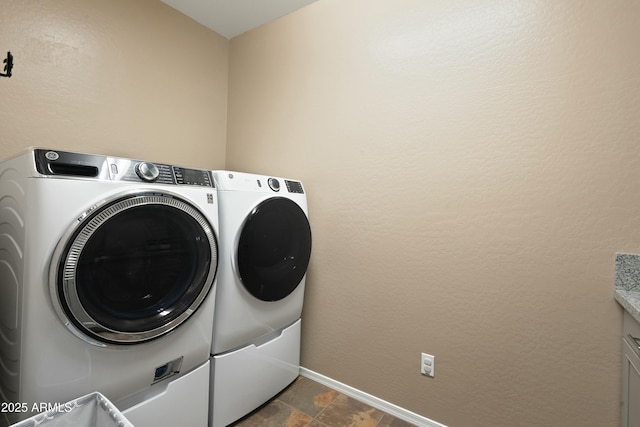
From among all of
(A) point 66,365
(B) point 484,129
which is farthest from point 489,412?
(A) point 66,365

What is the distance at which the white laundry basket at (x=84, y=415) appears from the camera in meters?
0.80

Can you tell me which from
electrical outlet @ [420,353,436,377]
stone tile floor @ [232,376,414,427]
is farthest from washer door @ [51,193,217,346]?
electrical outlet @ [420,353,436,377]

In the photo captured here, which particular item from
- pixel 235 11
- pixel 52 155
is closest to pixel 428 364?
pixel 52 155

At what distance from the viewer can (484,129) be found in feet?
4.28

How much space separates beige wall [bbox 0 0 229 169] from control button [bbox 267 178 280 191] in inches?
36.2

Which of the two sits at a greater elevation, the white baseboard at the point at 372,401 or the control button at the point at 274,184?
the control button at the point at 274,184

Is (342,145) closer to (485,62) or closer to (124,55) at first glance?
(485,62)

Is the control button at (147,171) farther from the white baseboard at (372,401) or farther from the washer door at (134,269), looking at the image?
the white baseboard at (372,401)

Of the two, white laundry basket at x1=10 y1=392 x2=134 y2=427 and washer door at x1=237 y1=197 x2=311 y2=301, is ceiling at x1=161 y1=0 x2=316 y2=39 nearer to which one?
washer door at x1=237 y1=197 x2=311 y2=301

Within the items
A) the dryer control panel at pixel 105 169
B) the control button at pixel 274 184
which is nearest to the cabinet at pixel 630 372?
the control button at pixel 274 184

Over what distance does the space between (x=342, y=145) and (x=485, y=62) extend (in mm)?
803

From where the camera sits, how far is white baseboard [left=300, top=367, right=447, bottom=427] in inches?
56.8

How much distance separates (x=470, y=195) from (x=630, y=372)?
820 mm

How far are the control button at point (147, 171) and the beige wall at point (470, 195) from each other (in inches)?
37.4
